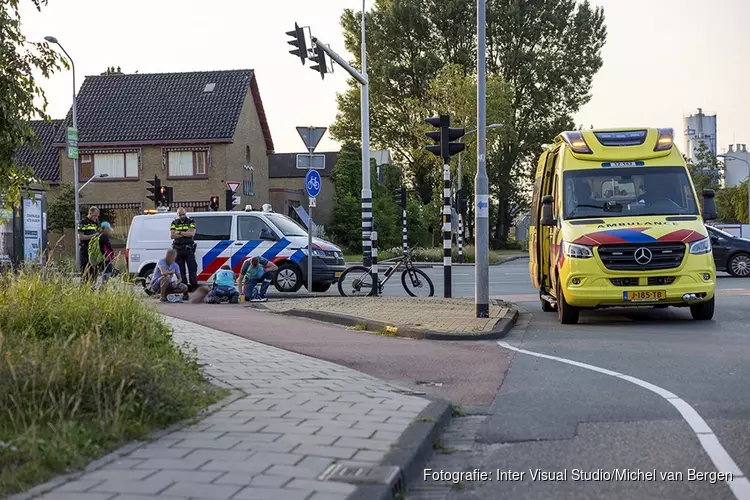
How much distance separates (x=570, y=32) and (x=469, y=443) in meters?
56.8

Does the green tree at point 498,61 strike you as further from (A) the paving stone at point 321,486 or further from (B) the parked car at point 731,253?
(A) the paving stone at point 321,486

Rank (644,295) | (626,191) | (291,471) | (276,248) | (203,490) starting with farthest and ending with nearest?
(276,248), (626,191), (644,295), (291,471), (203,490)

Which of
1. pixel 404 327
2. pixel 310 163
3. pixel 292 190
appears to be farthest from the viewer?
pixel 292 190

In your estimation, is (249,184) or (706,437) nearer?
(706,437)

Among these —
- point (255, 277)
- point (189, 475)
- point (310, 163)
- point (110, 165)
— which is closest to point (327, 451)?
point (189, 475)

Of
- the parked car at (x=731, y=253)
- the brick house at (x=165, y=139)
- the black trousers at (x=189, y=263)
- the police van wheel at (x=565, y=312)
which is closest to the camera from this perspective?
the police van wheel at (x=565, y=312)

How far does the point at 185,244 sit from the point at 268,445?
1556cm

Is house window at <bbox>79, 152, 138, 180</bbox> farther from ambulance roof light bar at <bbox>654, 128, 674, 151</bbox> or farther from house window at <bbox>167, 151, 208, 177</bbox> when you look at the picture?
ambulance roof light bar at <bbox>654, 128, 674, 151</bbox>

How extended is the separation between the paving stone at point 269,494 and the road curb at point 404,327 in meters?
7.95

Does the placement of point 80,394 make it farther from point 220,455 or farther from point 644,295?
point 644,295

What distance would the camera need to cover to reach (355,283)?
2058cm

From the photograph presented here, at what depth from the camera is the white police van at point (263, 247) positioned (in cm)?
2198

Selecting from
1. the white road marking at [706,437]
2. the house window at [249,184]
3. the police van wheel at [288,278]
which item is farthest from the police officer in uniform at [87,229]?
the house window at [249,184]

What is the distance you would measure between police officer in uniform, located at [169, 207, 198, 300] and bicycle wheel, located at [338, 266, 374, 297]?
308cm
